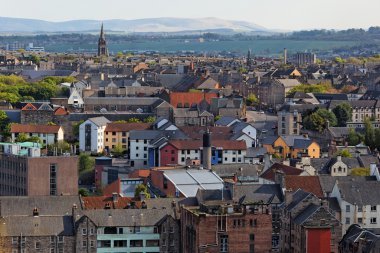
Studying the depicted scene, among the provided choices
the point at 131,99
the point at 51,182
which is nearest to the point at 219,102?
the point at 131,99

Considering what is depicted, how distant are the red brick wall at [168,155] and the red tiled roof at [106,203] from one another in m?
18.4

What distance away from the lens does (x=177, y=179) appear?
5797cm

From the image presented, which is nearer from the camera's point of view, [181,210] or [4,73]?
[181,210]

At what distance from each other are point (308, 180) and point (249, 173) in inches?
317

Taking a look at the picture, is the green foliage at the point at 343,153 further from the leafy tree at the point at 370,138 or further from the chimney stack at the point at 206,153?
the chimney stack at the point at 206,153

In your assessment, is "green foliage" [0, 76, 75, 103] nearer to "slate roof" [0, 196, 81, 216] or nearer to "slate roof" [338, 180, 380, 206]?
"slate roof" [0, 196, 81, 216]

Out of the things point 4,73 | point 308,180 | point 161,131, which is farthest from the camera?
point 4,73

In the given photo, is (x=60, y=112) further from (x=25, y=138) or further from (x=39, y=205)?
(x=39, y=205)

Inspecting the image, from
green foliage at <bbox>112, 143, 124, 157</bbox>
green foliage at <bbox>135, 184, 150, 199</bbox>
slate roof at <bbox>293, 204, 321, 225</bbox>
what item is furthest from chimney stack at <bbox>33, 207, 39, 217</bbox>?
green foliage at <bbox>112, 143, 124, 157</bbox>

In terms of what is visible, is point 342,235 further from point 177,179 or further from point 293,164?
point 293,164

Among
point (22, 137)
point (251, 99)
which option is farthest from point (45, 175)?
point (251, 99)

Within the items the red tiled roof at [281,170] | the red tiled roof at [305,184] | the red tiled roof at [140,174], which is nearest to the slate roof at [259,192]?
the red tiled roof at [305,184]

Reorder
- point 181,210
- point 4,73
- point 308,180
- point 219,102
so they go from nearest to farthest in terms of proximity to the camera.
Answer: point 181,210
point 308,180
point 219,102
point 4,73

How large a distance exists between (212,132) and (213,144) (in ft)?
21.4
